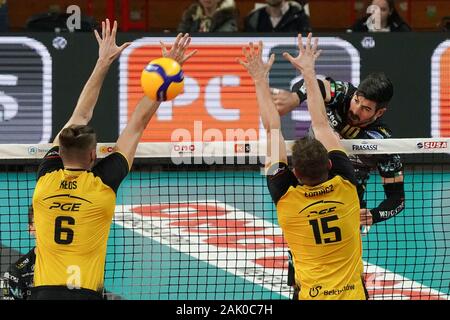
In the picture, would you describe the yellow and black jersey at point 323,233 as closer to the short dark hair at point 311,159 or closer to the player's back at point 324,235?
the player's back at point 324,235

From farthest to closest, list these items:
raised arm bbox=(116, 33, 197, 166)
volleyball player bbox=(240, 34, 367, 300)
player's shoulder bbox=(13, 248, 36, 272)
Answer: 1. player's shoulder bbox=(13, 248, 36, 272)
2. raised arm bbox=(116, 33, 197, 166)
3. volleyball player bbox=(240, 34, 367, 300)

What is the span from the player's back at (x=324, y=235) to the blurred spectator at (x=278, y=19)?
10.8m

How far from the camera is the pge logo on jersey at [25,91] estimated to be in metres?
17.1

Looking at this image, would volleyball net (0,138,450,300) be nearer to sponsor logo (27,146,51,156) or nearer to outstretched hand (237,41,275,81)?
sponsor logo (27,146,51,156)

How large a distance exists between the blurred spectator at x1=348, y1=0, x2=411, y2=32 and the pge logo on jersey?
5.73 meters

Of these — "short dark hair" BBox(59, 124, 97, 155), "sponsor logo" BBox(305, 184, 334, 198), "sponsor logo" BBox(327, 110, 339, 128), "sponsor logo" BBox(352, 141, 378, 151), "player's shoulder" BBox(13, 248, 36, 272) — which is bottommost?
"player's shoulder" BBox(13, 248, 36, 272)

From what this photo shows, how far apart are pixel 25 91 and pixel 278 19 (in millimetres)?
4773

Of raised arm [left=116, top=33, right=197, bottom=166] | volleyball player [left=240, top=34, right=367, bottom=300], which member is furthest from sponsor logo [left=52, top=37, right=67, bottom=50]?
volleyball player [left=240, top=34, right=367, bottom=300]

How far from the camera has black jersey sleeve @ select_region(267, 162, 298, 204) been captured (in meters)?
7.48

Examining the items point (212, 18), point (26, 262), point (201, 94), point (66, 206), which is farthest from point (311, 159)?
point (212, 18)

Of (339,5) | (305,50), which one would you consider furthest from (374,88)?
Answer: (339,5)

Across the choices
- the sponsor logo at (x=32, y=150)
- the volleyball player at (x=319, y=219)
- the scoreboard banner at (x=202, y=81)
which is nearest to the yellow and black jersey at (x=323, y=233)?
the volleyball player at (x=319, y=219)

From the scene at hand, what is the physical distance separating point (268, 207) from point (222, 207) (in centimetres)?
74

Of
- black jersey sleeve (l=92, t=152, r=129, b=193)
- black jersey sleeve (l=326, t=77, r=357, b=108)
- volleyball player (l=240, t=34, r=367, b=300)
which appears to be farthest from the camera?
black jersey sleeve (l=326, t=77, r=357, b=108)
